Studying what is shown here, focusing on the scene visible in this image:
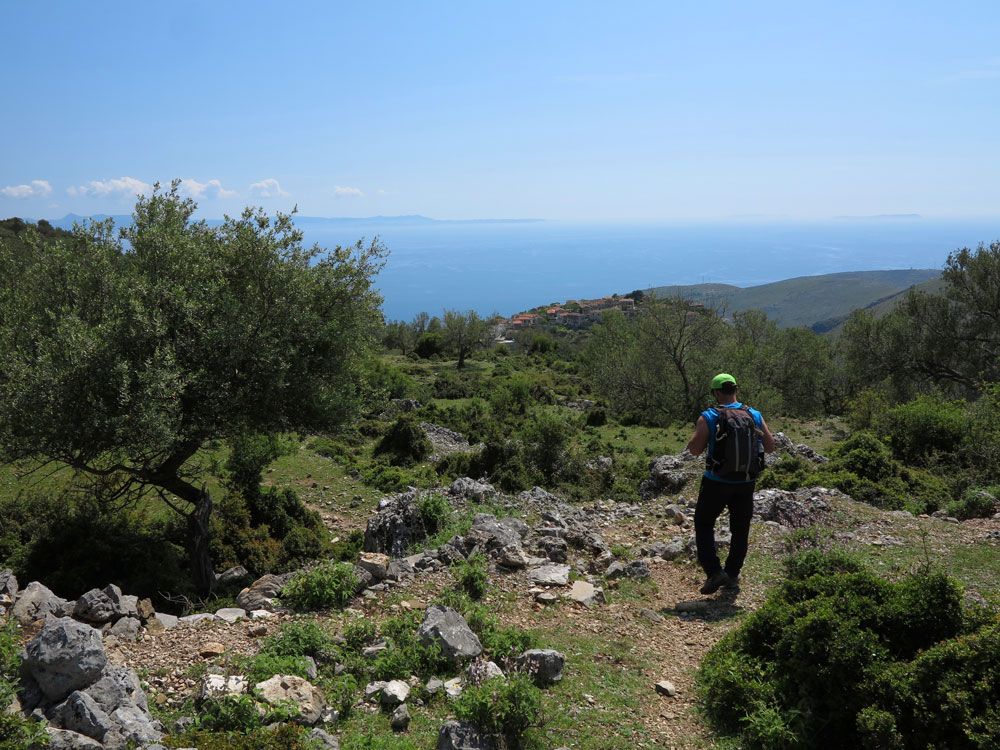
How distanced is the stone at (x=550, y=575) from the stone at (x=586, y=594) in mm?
197

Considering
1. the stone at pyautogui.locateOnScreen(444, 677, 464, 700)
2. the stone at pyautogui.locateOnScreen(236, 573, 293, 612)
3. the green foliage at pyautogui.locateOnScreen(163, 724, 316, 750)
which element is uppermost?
the green foliage at pyautogui.locateOnScreen(163, 724, 316, 750)

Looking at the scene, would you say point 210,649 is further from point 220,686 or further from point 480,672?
point 480,672

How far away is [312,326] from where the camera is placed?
481 inches

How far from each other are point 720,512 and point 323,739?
5.19m

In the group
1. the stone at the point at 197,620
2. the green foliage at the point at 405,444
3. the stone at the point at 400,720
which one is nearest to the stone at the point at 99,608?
the stone at the point at 197,620

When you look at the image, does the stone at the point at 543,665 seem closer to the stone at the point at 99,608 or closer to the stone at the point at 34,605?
the stone at the point at 99,608

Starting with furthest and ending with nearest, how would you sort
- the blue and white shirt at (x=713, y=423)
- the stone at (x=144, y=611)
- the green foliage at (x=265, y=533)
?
the green foliage at (x=265, y=533), the stone at (x=144, y=611), the blue and white shirt at (x=713, y=423)

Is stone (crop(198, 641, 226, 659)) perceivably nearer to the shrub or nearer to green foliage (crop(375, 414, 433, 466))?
the shrub

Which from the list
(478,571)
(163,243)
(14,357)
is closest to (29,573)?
(14,357)

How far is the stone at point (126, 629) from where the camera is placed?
7.09 m

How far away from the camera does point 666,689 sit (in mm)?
6051

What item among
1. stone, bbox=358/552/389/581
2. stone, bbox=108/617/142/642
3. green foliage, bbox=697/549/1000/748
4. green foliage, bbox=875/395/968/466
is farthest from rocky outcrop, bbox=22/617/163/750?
green foliage, bbox=875/395/968/466

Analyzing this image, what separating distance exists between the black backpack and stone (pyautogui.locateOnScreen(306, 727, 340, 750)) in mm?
5185

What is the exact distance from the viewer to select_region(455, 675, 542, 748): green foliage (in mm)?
5000
